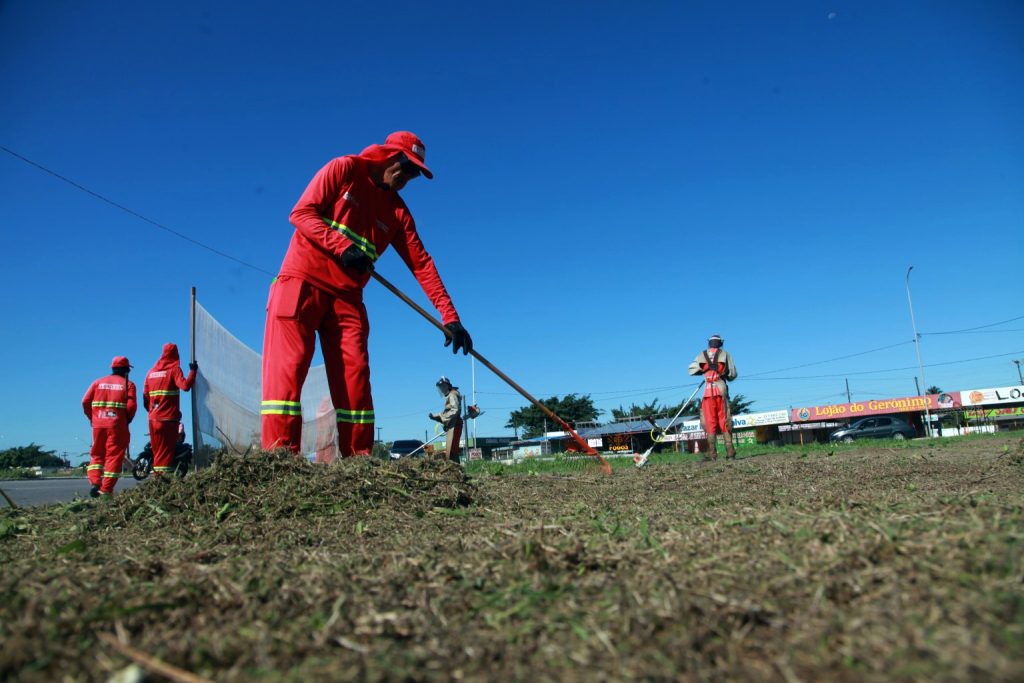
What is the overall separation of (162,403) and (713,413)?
7471 mm

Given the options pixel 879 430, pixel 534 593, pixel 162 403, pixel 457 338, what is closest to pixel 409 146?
pixel 457 338

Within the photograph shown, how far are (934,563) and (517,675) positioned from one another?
1.13 m

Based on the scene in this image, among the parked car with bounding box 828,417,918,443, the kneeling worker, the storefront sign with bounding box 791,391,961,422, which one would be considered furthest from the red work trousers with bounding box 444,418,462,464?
the storefront sign with bounding box 791,391,961,422

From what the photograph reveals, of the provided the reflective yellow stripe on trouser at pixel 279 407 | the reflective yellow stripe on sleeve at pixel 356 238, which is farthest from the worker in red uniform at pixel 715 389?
the reflective yellow stripe on trouser at pixel 279 407

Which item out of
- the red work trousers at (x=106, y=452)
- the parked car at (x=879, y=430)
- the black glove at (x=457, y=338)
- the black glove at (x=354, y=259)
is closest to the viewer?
the black glove at (x=354, y=259)

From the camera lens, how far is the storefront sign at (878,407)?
165 feet

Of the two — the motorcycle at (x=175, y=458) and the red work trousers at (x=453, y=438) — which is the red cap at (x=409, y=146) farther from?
the red work trousers at (x=453, y=438)

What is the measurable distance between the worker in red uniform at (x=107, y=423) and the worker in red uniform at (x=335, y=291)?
4.44 metres

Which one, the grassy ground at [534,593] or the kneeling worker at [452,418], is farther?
the kneeling worker at [452,418]

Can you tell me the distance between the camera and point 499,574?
198 centimetres

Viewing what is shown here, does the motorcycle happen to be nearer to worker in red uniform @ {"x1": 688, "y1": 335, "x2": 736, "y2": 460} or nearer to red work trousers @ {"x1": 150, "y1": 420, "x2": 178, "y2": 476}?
red work trousers @ {"x1": 150, "y1": 420, "x2": 178, "y2": 476}

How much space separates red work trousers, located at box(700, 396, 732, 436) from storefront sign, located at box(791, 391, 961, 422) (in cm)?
4579

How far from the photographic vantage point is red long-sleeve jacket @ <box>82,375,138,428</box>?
7.83 metres

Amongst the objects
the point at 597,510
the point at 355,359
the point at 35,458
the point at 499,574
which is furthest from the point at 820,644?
the point at 35,458
